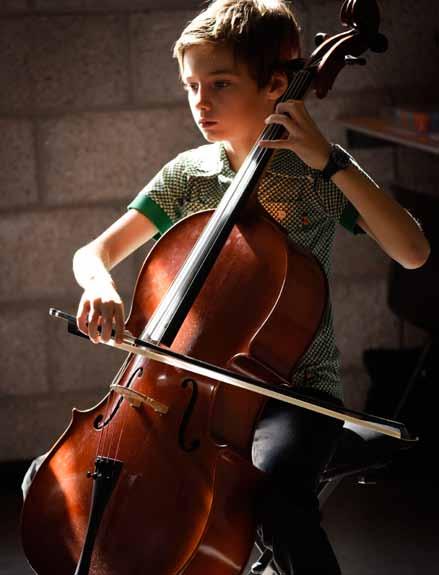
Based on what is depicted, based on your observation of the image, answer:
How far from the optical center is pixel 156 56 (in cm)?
278

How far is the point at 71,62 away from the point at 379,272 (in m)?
1.06

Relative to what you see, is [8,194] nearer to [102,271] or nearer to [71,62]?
[71,62]

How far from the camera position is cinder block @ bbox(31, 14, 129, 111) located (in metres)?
2.69

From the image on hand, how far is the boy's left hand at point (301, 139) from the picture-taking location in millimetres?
1571

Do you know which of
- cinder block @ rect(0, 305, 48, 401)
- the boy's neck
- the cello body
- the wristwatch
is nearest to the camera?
the cello body

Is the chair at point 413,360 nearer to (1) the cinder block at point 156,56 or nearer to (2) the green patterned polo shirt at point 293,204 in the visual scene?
(1) the cinder block at point 156,56

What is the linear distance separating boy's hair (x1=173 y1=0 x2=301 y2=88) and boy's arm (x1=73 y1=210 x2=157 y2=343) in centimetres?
31

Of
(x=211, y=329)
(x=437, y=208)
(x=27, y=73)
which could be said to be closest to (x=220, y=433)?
(x=211, y=329)

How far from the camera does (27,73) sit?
2.70 m

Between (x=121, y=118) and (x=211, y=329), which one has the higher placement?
(x=121, y=118)

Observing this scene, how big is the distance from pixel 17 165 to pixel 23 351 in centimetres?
51

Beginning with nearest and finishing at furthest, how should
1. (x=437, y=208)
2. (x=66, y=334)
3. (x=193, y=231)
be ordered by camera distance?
(x=193, y=231), (x=437, y=208), (x=66, y=334)

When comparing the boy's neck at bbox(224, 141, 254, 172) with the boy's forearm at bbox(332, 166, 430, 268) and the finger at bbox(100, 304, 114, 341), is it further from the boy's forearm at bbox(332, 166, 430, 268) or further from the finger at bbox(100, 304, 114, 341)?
the finger at bbox(100, 304, 114, 341)

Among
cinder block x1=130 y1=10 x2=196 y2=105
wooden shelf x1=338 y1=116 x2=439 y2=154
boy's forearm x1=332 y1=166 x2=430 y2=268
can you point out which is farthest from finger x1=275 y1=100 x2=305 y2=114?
cinder block x1=130 y1=10 x2=196 y2=105
